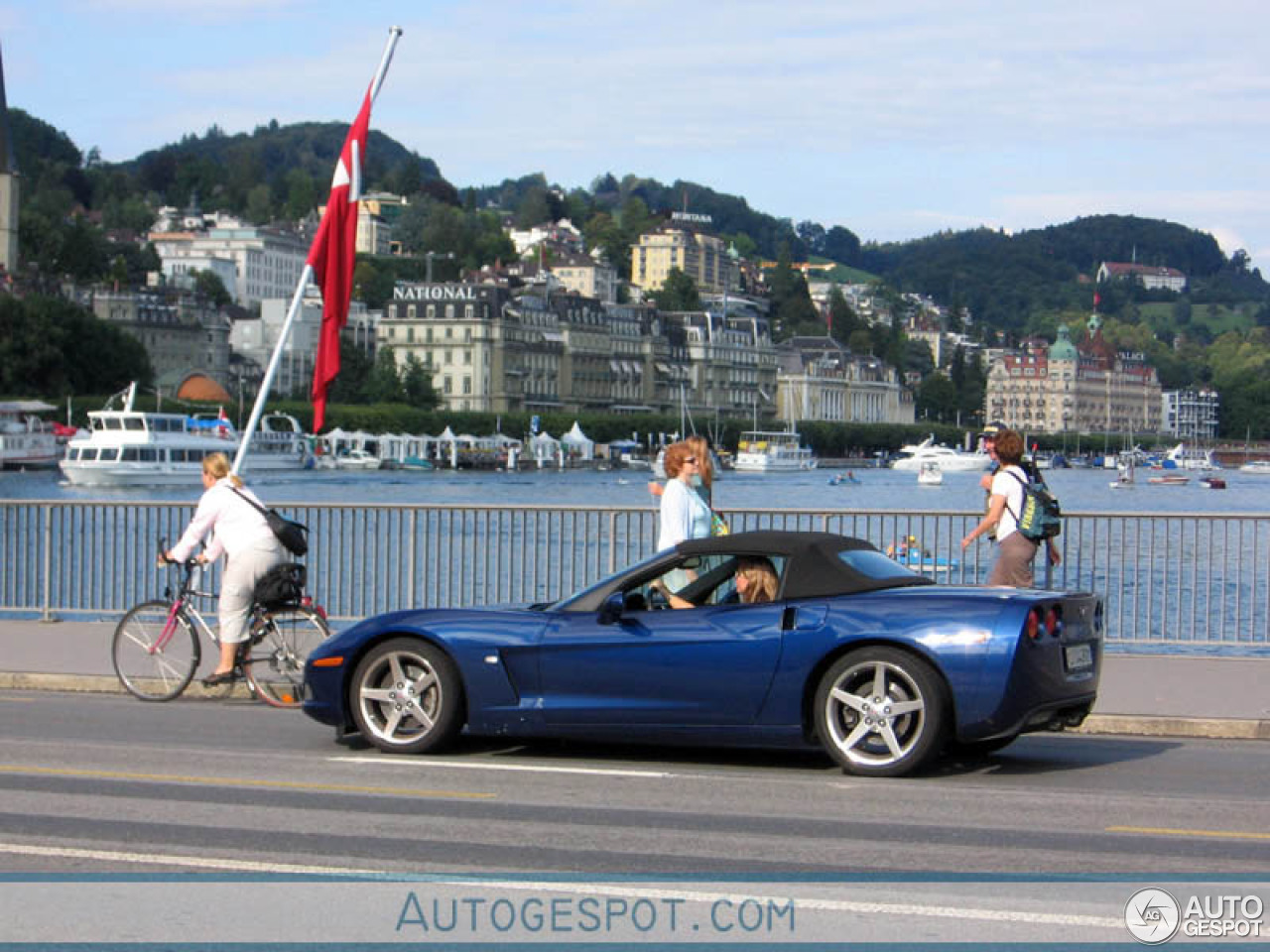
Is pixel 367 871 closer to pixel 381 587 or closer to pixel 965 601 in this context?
pixel 965 601

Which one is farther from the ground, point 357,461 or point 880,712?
point 880,712

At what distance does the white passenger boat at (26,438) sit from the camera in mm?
132000

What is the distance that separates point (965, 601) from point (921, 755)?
0.83 metres

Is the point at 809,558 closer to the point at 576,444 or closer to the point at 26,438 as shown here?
the point at 26,438

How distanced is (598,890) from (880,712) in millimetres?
3330

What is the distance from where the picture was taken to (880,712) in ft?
35.1

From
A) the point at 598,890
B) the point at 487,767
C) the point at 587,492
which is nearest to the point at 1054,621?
the point at 487,767

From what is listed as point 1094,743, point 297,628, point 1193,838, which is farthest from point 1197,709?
point 297,628

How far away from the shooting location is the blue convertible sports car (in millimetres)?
10570

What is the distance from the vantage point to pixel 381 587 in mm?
19750

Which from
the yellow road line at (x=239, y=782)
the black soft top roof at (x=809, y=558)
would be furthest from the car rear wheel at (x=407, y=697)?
the black soft top roof at (x=809, y=558)

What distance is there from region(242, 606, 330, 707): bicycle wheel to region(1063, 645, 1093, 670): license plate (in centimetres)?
536

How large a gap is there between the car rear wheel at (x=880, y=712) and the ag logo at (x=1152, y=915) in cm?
287

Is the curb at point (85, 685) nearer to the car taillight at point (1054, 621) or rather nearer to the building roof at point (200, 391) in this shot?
the car taillight at point (1054, 621)
